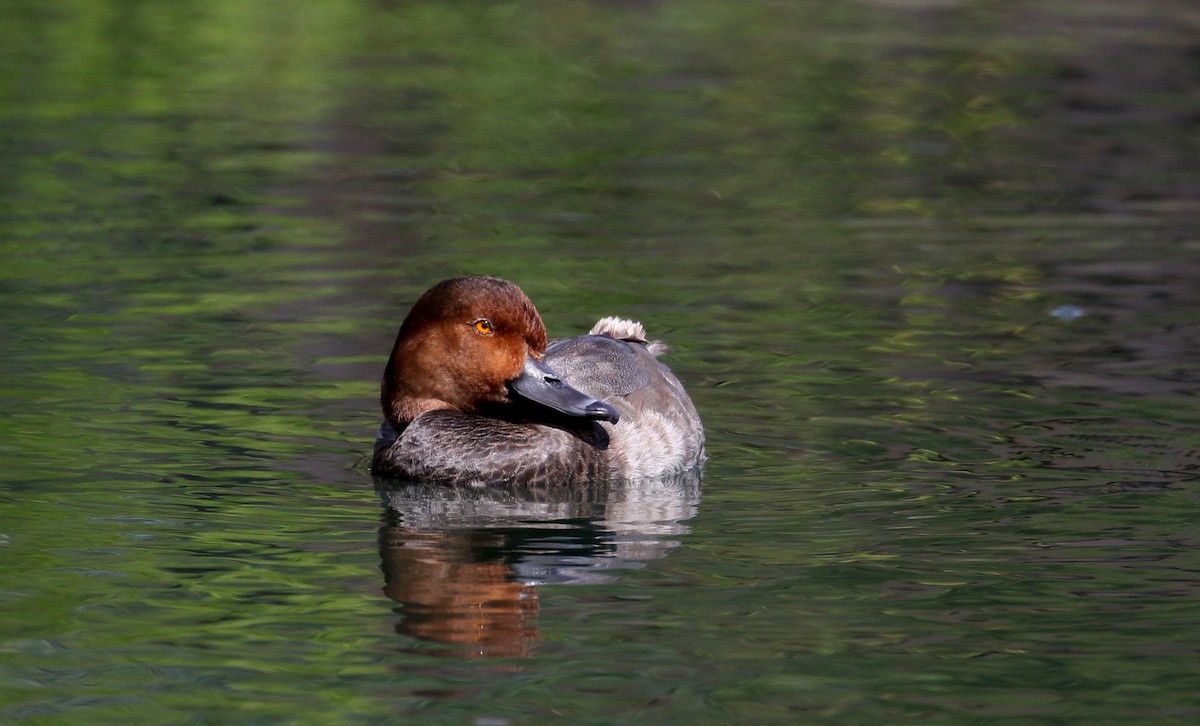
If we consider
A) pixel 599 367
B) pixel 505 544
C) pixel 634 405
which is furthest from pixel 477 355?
pixel 505 544

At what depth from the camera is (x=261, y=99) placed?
763 inches

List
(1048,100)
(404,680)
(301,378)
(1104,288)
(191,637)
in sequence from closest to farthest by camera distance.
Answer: (404,680)
(191,637)
(301,378)
(1104,288)
(1048,100)

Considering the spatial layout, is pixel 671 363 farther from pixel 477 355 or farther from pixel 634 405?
pixel 477 355

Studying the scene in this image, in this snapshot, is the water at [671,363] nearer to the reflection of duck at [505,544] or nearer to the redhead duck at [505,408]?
the reflection of duck at [505,544]

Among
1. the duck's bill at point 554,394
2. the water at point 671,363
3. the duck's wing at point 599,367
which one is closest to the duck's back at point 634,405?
the duck's wing at point 599,367

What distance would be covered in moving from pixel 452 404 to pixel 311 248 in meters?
4.96

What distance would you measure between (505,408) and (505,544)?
1.10 metres

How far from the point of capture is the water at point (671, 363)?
5.73 m

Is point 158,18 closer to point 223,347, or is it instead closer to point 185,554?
point 223,347

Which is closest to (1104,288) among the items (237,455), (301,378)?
(301,378)

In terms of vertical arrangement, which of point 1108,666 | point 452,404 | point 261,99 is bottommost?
point 1108,666

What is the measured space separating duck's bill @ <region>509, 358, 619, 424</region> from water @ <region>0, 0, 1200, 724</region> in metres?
0.36

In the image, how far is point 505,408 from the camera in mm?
8016

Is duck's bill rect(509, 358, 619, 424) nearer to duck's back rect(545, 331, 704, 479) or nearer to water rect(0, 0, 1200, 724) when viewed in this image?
duck's back rect(545, 331, 704, 479)
